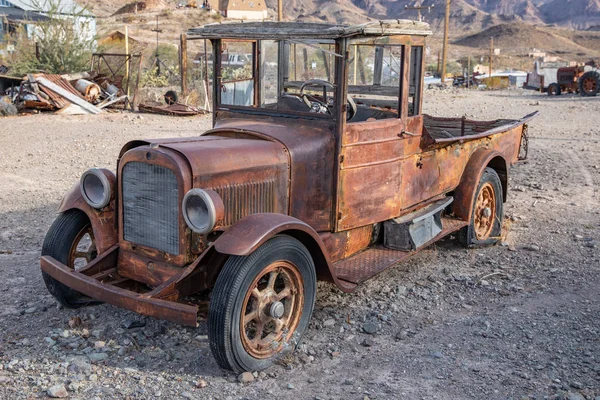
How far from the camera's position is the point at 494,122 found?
756 centimetres


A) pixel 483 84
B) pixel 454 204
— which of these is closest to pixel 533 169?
pixel 454 204

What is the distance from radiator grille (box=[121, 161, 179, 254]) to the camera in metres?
3.99

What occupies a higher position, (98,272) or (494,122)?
(494,122)

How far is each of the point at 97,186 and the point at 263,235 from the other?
1.51m

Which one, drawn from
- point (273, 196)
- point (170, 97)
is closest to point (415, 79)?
point (273, 196)

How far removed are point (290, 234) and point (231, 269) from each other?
0.57m

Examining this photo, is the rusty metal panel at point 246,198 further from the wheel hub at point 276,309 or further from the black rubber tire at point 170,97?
the black rubber tire at point 170,97

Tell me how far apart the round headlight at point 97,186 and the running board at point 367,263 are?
5.75ft

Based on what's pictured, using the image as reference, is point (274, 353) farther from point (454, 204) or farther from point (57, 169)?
point (57, 169)

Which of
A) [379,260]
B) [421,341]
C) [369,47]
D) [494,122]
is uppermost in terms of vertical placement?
[369,47]

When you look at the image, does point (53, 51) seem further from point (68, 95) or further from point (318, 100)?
point (318, 100)

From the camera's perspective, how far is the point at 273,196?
4.34 m

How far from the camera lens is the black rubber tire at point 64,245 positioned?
4535mm

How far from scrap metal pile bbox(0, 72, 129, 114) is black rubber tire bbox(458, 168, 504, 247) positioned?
511 inches
